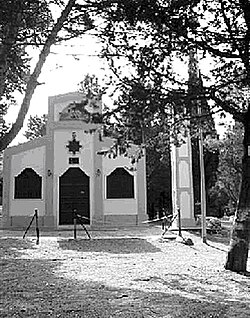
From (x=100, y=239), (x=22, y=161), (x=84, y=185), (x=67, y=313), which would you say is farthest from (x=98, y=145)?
(x=67, y=313)

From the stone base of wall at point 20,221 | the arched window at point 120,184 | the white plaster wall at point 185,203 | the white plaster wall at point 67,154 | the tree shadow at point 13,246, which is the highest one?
the white plaster wall at point 67,154

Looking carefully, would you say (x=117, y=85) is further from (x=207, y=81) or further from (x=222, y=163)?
(x=222, y=163)

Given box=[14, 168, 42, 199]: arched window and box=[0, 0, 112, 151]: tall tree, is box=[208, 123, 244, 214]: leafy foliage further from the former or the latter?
box=[0, 0, 112, 151]: tall tree

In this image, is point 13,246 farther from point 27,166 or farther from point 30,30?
point 27,166

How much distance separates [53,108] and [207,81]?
15945mm

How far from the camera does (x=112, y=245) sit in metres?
15.1

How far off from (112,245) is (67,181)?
917cm

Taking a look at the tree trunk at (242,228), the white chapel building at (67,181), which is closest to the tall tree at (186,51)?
the tree trunk at (242,228)

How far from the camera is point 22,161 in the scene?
78.9 ft

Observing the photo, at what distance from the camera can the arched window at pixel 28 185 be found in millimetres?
23719

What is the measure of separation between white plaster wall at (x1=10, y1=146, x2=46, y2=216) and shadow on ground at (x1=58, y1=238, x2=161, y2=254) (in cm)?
779

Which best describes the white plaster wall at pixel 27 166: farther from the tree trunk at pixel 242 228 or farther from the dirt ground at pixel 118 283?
the tree trunk at pixel 242 228

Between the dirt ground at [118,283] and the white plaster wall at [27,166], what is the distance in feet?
30.2

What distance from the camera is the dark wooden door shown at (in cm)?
2347
